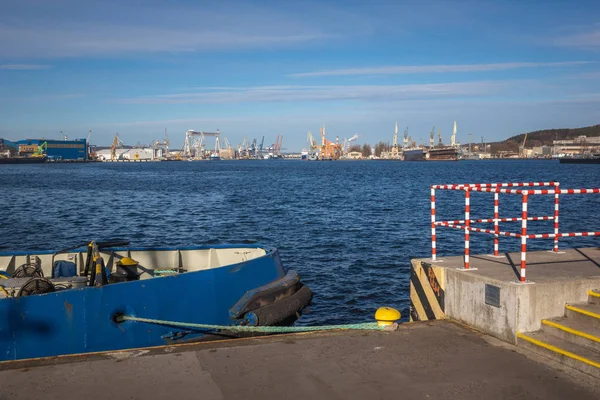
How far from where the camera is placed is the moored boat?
8.57 meters

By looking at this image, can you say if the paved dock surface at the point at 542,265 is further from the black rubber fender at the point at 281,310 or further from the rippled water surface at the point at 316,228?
the rippled water surface at the point at 316,228

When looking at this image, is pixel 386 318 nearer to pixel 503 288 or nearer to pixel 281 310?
pixel 503 288

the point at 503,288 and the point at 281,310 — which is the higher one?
the point at 503,288

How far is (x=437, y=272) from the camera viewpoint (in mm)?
8203

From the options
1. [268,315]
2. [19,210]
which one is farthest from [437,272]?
[19,210]

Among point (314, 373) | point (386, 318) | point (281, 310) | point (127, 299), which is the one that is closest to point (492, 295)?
point (386, 318)

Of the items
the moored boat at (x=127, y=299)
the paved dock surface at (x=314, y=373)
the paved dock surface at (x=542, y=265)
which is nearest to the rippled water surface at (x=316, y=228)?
the moored boat at (x=127, y=299)

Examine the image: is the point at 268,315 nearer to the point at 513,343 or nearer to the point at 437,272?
the point at 437,272

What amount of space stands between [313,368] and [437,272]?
2.81 m

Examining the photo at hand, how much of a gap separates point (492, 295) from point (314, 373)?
8.30 ft

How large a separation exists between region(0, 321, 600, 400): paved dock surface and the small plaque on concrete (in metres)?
0.45

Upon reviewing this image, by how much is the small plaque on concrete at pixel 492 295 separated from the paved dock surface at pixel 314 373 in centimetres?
45

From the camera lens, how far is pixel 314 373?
19.8ft

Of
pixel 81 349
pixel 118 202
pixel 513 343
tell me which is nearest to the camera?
pixel 513 343
